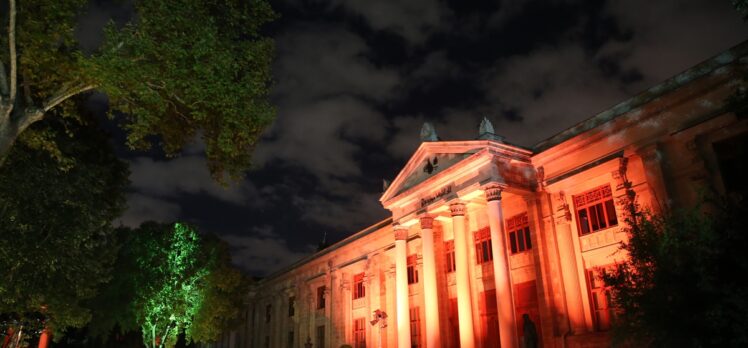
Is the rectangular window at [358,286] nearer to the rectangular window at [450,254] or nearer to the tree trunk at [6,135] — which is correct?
the rectangular window at [450,254]

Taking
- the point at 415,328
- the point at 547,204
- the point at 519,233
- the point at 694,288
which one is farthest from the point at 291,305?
the point at 694,288

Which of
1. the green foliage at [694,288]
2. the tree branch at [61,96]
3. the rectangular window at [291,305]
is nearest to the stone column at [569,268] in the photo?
the green foliage at [694,288]

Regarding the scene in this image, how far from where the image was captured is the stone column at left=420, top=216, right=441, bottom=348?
2400 cm

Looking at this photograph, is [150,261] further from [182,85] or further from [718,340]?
[718,340]

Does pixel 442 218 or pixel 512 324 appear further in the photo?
pixel 442 218

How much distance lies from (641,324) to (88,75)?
50.3 ft

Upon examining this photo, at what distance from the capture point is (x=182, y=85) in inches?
577

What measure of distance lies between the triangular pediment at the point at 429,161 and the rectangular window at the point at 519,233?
395 centimetres

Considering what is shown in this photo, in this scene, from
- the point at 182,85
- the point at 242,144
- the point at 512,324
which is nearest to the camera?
the point at 182,85

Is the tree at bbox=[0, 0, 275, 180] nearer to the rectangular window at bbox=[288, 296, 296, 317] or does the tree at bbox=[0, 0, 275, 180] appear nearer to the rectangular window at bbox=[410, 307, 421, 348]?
the rectangular window at bbox=[410, 307, 421, 348]

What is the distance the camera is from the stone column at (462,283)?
22000mm

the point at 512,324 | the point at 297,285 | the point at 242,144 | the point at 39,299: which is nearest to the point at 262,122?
the point at 242,144

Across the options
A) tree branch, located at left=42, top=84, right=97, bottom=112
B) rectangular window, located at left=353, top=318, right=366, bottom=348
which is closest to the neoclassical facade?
rectangular window, located at left=353, top=318, right=366, bottom=348

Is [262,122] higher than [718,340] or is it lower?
A: higher
